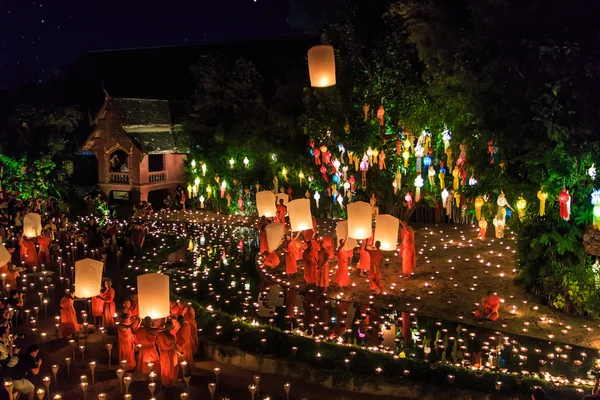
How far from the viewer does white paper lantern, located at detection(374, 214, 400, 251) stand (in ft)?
41.8

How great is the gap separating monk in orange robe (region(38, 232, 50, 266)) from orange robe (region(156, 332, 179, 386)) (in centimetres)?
810

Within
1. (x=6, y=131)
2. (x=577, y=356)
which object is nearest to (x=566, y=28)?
(x=577, y=356)

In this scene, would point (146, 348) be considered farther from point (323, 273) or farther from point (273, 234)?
point (323, 273)

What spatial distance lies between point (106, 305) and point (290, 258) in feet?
16.1

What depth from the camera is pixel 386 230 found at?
12.8 meters

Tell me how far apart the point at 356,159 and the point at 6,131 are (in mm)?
16343

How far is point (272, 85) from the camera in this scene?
1077 inches

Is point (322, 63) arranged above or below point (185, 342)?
above

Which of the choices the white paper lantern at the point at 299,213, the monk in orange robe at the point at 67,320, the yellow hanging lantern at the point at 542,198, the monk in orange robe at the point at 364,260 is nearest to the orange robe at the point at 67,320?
the monk in orange robe at the point at 67,320

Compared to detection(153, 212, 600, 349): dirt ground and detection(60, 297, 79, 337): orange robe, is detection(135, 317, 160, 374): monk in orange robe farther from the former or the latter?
detection(153, 212, 600, 349): dirt ground

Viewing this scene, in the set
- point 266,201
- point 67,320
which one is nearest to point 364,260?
point 266,201

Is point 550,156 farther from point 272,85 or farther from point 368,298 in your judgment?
point 272,85

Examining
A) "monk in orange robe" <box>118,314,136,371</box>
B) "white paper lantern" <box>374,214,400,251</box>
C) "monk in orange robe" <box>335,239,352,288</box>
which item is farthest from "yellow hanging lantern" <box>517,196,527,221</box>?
"monk in orange robe" <box>118,314,136,371</box>

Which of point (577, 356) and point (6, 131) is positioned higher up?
point (6, 131)
